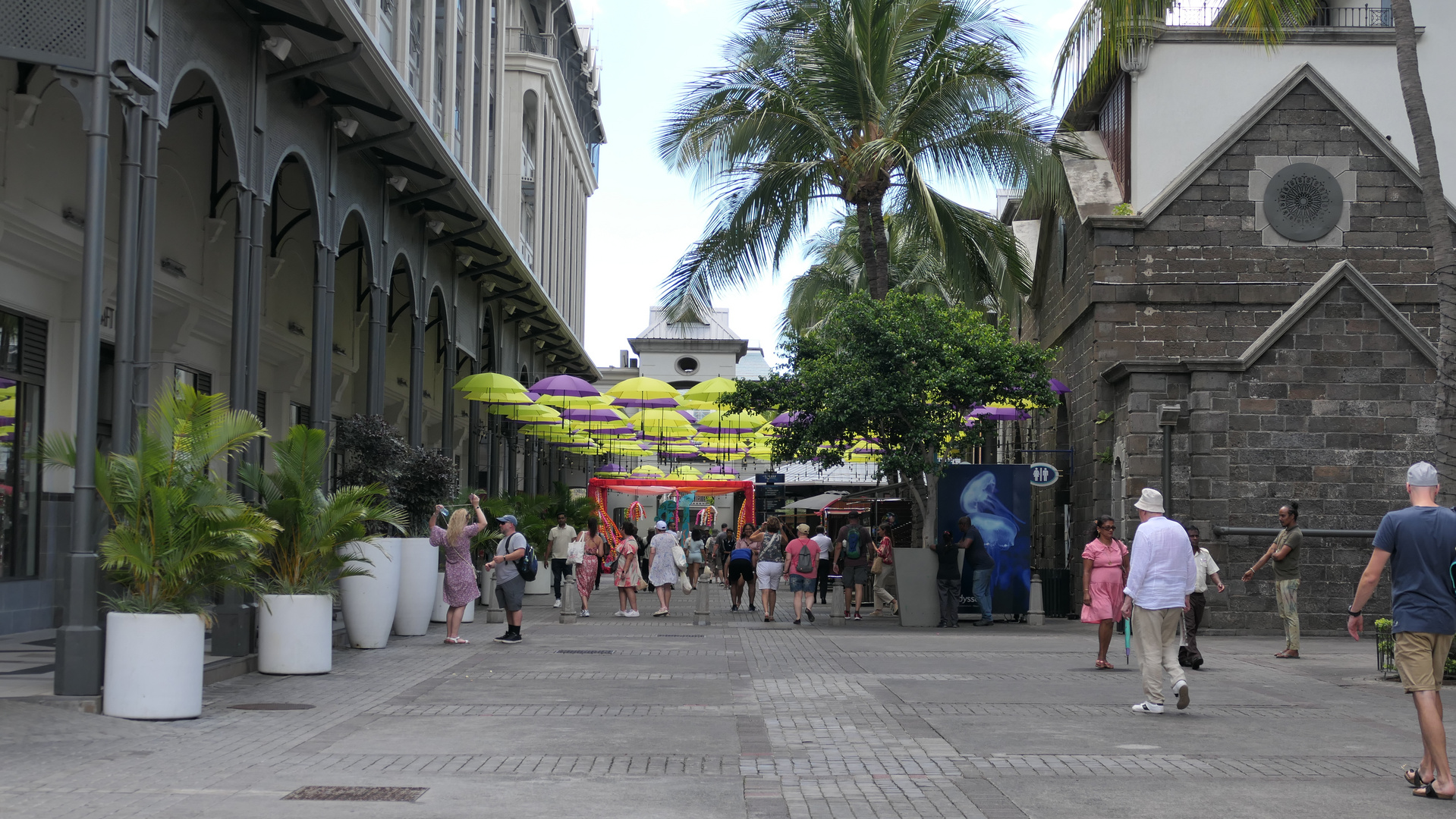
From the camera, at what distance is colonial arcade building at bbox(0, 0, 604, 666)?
10.3m

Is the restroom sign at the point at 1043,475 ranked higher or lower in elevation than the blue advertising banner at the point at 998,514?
higher

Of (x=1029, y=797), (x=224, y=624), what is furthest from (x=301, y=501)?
(x=1029, y=797)

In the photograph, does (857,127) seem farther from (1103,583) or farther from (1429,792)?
(1429,792)

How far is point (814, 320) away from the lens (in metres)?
44.9

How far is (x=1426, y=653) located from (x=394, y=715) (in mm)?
6966

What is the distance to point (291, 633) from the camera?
1257 cm

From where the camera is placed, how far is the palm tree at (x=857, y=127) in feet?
73.7

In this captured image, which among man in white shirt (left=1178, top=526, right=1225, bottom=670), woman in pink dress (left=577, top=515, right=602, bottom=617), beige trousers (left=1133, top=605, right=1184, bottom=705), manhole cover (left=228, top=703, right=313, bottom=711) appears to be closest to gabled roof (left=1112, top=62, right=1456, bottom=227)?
man in white shirt (left=1178, top=526, right=1225, bottom=670)

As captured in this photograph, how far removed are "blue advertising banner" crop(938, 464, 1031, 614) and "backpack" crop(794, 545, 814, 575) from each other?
7.20 ft

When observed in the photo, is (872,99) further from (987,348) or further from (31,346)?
(31,346)

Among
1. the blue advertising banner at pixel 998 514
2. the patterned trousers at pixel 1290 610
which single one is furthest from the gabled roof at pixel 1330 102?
the patterned trousers at pixel 1290 610

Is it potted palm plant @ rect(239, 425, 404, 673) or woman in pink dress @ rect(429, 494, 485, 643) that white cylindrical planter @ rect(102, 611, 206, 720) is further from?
woman in pink dress @ rect(429, 494, 485, 643)

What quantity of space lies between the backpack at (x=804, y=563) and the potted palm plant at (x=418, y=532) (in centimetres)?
606

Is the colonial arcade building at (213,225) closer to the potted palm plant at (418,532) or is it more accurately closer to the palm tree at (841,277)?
the potted palm plant at (418,532)
